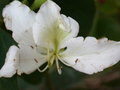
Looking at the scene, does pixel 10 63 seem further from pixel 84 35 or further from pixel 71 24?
pixel 84 35

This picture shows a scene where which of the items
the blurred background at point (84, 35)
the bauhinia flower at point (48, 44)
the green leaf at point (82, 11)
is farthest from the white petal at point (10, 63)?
the green leaf at point (82, 11)

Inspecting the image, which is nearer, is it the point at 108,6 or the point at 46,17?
the point at 46,17

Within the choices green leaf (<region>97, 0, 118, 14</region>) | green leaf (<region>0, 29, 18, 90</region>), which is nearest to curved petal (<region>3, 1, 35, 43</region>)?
green leaf (<region>0, 29, 18, 90</region>)

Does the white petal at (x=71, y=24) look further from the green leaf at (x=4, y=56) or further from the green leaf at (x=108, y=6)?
the green leaf at (x=108, y=6)

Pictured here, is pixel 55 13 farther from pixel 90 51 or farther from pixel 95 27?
pixel 95 27

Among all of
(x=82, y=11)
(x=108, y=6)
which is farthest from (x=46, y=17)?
(x=108, y=6)

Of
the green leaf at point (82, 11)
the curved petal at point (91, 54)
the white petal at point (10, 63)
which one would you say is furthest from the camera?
the green leaf at point (82, 11)
